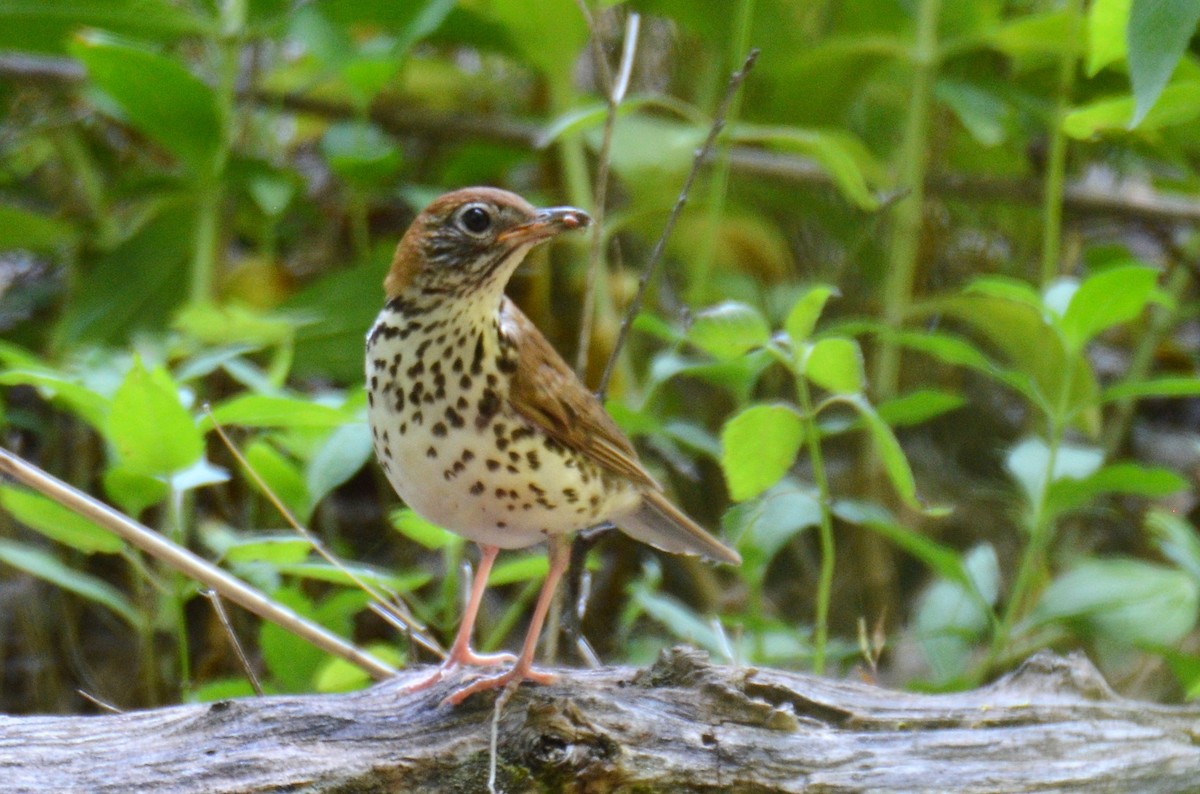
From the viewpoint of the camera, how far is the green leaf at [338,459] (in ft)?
7.02

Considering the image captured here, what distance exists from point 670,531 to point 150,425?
848 millimetres

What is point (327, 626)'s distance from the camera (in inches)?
90.3

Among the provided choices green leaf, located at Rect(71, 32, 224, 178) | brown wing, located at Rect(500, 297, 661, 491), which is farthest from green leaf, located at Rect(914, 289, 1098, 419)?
green leaf, located at Rect(71, 32, 224, 178)

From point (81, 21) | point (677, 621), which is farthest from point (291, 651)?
point (81, 21)

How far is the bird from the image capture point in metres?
1.76

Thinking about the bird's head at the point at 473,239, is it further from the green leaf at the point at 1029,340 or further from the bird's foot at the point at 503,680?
the green leaf at the point at 1029,340

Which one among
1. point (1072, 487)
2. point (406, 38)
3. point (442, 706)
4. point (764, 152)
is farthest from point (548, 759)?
point (764, 152)

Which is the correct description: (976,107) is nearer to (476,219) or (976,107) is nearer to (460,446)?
(476,219)

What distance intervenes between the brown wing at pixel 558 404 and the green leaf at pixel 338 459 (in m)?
0.40

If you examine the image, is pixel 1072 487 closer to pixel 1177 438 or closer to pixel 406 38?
pixel 406 38

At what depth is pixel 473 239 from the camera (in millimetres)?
1804

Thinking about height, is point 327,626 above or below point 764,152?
below

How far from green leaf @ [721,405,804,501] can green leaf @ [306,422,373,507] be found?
24.7 inches

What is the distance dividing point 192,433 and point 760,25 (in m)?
2.16
